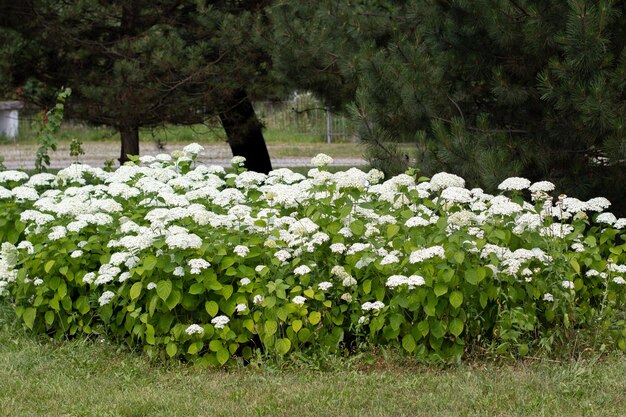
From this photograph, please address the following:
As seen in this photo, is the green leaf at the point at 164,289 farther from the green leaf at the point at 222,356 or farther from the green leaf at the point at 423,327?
the green leaf at the point at 423,327

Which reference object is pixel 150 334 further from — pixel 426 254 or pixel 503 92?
pixel 503 92

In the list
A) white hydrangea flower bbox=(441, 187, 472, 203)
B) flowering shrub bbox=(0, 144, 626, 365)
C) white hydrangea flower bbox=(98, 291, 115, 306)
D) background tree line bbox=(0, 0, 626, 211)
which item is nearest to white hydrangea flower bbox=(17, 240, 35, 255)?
flowering shrub bbox=(0, 144, 626, 365)

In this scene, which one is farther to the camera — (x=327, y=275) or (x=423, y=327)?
(x=327, y=275)

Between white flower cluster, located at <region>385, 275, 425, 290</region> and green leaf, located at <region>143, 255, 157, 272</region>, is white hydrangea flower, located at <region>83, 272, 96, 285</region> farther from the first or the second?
white flower cluster, located at <region>385, 275, 425, 290</region>

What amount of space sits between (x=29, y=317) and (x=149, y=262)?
34.8 inches

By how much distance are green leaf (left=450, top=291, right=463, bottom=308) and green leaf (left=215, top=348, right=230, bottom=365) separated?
1.15 meters

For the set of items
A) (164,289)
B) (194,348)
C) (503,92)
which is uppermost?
(503,92)

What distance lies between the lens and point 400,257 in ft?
16.0

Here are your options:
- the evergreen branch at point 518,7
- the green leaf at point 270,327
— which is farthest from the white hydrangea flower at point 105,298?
the evergreen branch at point 518,7

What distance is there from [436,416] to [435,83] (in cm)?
321

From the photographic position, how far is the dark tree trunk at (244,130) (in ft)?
37.8

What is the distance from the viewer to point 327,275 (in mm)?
4969

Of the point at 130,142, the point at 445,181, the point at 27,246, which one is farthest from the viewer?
the point at 130,142

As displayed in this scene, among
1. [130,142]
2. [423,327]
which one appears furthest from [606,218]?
[130,142]
